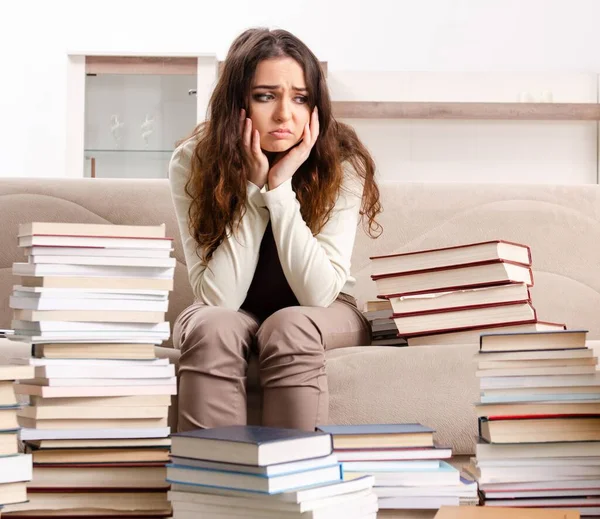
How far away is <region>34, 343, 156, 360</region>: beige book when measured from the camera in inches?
57.6

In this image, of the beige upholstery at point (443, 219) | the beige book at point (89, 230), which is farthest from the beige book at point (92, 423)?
the beige upholstery at point (443, 219)

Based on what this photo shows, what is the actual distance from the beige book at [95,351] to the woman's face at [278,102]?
764 millimetres

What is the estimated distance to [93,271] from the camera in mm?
1479

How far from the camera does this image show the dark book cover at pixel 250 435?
4.13 feet

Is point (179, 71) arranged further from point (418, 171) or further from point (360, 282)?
Answer: point (360, 282)

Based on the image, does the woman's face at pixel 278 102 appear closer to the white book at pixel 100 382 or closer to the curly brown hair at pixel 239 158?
the curly brown hair at pixel 239 158

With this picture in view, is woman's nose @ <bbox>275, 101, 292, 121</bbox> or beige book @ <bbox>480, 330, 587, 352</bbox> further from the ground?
woman's nose @ <bbox>275, 101, 292, 121</bbox>

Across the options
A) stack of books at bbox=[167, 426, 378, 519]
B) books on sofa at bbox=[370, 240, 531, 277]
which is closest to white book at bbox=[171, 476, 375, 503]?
stack of books at bbox=[167, 426, 378, 519]

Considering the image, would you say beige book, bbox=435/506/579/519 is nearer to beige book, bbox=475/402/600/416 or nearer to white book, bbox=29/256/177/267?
beige book, bbox=475/402/600/416

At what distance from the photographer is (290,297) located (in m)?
2.11

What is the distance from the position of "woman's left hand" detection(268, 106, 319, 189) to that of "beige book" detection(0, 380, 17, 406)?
0.86 m

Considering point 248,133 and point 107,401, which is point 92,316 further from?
point 248,133

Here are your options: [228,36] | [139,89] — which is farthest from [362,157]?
Answer: [228,36]

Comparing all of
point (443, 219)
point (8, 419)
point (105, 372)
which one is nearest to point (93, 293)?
point (105, 372)
